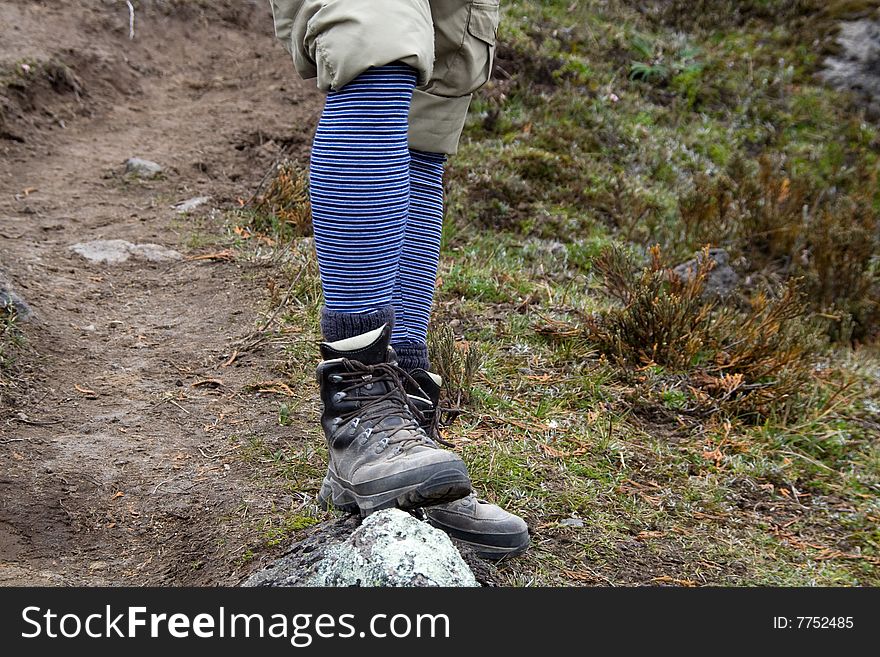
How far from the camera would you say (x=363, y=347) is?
83.4 inches

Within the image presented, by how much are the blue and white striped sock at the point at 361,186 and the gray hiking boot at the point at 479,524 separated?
381 mm

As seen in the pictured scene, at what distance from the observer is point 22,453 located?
9.09 feet

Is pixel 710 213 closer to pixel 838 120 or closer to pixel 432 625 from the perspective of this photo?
pixel 838 120

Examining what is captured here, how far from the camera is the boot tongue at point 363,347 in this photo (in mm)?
2105

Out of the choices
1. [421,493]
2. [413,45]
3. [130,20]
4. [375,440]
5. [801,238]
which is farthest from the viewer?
[130,20]

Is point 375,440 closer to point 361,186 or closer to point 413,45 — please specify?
point 361,186

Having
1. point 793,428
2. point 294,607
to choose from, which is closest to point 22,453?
point 294,607

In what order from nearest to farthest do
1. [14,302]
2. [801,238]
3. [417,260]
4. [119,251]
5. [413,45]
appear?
[413,45]
[417,260]
[14,302]
[119,251]
[801,238]

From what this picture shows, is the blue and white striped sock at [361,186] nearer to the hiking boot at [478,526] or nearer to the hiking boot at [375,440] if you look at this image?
the hiking boot at [375,440]

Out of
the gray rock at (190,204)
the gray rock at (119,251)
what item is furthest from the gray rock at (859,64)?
the gray rock at (119,251)

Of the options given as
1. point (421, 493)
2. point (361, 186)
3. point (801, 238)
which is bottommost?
point (801, 238)

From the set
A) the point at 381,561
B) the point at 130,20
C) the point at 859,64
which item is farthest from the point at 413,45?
the point at 859,64

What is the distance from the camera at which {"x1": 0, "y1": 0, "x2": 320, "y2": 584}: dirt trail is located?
2.46m

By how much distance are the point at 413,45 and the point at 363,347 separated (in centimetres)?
69
